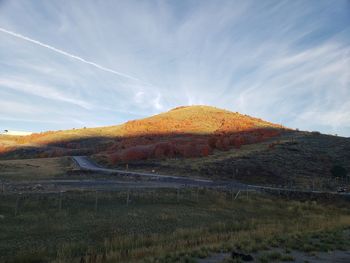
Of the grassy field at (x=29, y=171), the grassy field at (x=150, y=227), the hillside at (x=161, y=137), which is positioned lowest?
the grassy field at (x=150, y=227)

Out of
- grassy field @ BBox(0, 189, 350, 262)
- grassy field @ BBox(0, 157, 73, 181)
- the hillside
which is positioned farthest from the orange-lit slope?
grassy field @ BBox(0, 189, 350, 262)

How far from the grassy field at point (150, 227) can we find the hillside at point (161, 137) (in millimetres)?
45260

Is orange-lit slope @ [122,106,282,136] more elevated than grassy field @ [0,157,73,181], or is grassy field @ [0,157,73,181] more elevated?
orange-lit slope @ [122,106,282,136]

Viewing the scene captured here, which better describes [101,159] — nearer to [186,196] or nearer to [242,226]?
[186,196]

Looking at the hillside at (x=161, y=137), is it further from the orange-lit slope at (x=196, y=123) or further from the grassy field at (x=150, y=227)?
the grassy field at (x=150, y=227)

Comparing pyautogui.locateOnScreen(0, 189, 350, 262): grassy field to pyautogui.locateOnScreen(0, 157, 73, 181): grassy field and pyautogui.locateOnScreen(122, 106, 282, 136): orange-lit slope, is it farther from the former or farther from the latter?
pyautogui.locateOnScreen(122, 106, 282, 136): orange-lit slope

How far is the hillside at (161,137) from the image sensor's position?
3398 inches

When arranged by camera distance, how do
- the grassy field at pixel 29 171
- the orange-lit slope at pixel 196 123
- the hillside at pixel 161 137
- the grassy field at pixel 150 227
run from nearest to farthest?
the grassy field at pixel 150 227
the grassy field at pixel 29 171
the hillside at pixel 161 137
the orange-lit slope at pixel 196 123

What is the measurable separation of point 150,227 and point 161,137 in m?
105

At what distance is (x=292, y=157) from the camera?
7406 centimetres

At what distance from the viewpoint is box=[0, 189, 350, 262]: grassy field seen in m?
16.9

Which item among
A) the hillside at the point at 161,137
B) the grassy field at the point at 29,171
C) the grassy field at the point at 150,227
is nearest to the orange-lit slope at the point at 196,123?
the hillside at the point at 161,137

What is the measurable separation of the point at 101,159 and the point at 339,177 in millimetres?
48622

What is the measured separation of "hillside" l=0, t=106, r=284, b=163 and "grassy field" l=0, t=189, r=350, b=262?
148 feet
